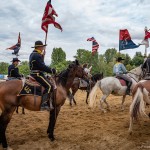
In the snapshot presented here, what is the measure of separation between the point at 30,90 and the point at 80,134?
7.82 ft

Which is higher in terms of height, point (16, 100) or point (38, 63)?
point (38, 63)

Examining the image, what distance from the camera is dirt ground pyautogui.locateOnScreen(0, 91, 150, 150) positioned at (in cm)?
664

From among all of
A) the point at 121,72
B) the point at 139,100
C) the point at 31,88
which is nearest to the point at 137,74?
the point at 121,72

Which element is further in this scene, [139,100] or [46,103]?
[139,100]

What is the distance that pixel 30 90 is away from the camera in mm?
6730

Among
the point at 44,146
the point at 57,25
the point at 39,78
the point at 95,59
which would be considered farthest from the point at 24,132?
the point at 95,59

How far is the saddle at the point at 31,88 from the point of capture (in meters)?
6.64

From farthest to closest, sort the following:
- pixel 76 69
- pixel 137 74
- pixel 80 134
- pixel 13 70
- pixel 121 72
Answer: pixel 137 74 < pixel 121 72 < pixel 13 70 < pixel 76 69 < pixel 80 134

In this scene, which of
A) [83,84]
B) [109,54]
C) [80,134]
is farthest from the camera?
[109,54]

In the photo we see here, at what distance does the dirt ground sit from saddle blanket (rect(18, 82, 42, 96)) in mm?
1525

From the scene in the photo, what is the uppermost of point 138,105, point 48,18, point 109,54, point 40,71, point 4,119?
point 109,54

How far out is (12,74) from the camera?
35.9 feet

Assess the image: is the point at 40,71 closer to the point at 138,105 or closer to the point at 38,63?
the point at 38,63

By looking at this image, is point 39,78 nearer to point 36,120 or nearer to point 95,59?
point 36,120
